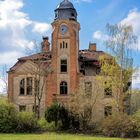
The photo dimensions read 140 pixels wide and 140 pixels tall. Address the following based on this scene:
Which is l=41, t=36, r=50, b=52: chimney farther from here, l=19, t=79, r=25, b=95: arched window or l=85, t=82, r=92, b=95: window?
l=85, t=82, r=92, b=95: window

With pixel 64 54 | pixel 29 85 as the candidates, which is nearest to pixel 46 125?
pixel 29 85

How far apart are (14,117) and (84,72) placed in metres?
16.9

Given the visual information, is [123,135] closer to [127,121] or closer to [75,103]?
[127,121]

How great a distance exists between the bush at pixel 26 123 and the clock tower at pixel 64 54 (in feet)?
40.4

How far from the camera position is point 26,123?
1703 inches

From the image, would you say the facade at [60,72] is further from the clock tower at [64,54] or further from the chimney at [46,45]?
the chimney at [46,45]

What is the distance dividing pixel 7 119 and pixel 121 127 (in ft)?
37.2

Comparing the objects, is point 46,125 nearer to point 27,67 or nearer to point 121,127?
point 121,127

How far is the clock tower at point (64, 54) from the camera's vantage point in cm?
5653

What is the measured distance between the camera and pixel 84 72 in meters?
57.8

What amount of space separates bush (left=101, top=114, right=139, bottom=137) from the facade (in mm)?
13537

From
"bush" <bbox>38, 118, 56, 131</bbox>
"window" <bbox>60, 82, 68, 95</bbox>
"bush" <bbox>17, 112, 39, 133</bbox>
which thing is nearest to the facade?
"window" <bbox>60, 82, 68, 95</bbox>

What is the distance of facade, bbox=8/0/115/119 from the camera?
56.2 metres

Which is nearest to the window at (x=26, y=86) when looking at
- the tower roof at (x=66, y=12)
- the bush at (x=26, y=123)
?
the tower roof at (x=66, y=12)
